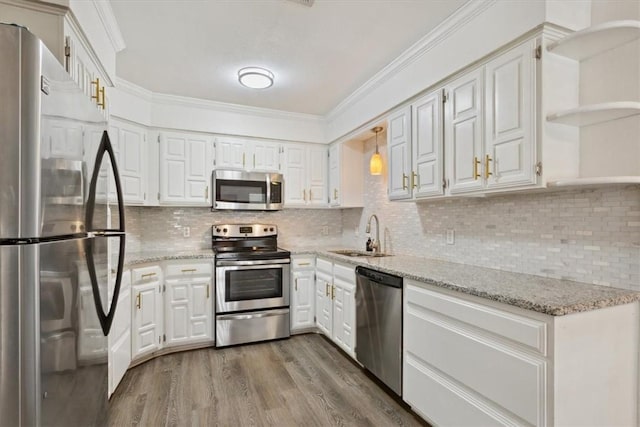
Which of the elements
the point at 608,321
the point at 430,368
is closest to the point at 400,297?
the point at 430,368

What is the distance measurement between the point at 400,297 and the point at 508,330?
770 mm

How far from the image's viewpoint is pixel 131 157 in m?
3.06

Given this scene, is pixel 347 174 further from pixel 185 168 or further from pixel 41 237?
pixel 41 237

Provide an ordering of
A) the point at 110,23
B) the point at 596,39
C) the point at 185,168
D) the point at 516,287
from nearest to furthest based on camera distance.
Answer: the point at 596,39, the point at 516,287, the point at 110,23, the point at 185,168

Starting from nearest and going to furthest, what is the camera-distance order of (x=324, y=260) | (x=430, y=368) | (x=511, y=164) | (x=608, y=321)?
(x=608, y=321)
(x=511, y=164)
(x=430, y=368)
(x=324, y=260)

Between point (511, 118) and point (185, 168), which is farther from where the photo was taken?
point (185, 168)

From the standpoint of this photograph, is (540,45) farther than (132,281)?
No

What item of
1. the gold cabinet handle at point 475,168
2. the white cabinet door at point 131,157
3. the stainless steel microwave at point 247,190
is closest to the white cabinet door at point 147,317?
the white cabinet door at point 131,157

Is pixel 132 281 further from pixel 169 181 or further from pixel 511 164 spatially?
pixel 511 164

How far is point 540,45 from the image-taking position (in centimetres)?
160

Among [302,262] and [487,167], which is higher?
[487,167]

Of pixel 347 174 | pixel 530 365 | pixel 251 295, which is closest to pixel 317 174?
pixel 347 174

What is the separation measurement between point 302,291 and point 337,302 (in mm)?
592

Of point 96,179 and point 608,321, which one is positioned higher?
point 96,179
